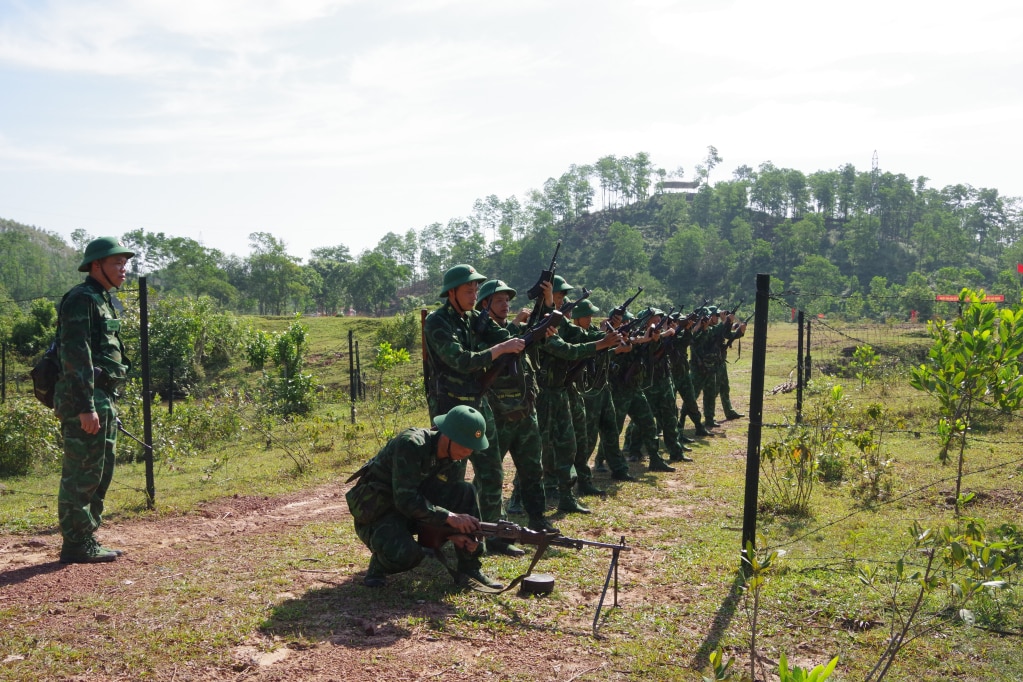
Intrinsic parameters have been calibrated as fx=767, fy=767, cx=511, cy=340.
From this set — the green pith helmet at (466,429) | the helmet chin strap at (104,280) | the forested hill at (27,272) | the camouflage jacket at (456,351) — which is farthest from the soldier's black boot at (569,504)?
the forested hill at (27,272)

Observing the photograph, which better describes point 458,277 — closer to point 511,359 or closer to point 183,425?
point 511,359

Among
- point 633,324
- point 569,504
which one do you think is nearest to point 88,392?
point 569,504

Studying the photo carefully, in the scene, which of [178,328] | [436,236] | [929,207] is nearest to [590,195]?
[436,236]

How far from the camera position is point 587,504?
7.98 m

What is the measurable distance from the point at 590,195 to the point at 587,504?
10879 centimetres

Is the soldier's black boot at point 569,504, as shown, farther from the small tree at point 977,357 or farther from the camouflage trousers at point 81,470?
the camouflage trousers at point 81,470

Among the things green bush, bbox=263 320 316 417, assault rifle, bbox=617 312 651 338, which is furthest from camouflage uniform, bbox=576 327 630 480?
green bush, bbox=263 320 316 417

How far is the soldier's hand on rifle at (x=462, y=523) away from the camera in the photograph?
16.4 ft

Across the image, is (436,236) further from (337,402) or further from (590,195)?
(337,402)

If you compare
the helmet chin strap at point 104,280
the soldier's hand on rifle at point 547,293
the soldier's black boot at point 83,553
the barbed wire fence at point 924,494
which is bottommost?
the barbed wire fence at point 924,494

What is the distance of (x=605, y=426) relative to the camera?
9.15 meters

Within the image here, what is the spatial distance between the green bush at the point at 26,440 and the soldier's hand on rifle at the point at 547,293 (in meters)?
7.92

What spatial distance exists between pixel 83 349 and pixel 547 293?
12.9 feet

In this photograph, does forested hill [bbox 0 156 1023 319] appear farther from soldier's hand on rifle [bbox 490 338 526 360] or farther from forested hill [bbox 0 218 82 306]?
soldier's hand on rifle [bbox 490 338 526 360]
